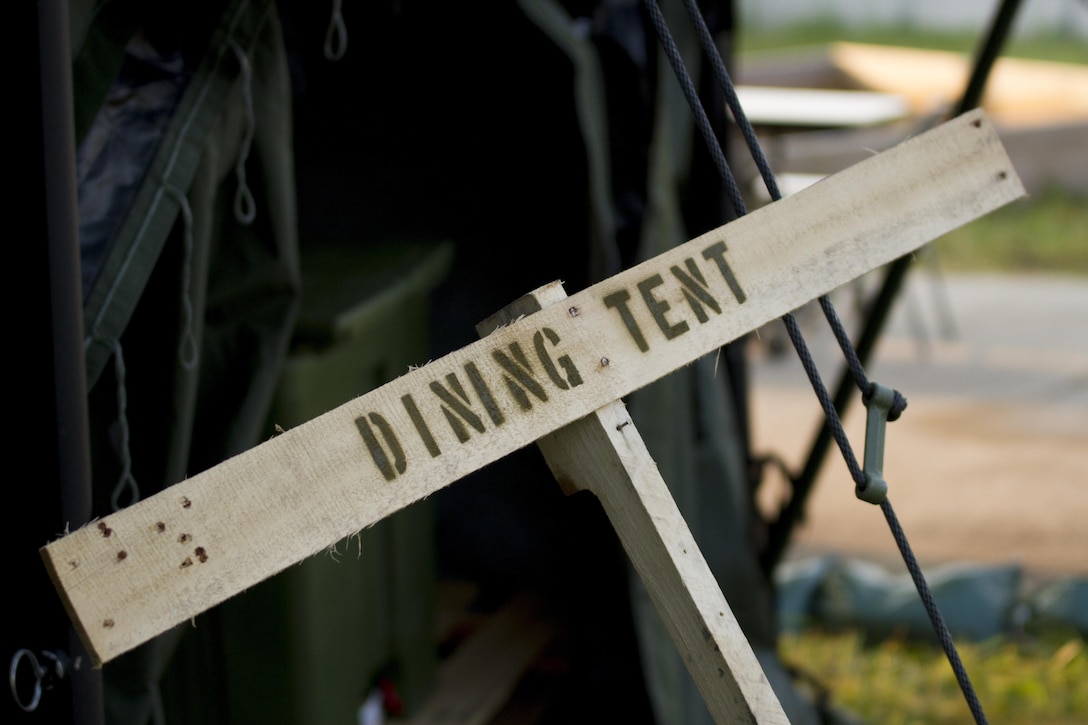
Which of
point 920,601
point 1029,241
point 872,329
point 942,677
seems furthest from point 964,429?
point 1029,241

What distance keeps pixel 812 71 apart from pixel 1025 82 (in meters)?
2.32

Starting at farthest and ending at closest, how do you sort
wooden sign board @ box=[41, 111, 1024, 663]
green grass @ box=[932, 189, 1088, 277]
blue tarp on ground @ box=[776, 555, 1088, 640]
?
green grass @ box=[932, 189, 1088, 277] < blue tarp on ground @ box=[776, 555, 1088, 640] < wooden sign board @ box=[41, 111, 1024, 663]

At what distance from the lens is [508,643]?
8.24 feet

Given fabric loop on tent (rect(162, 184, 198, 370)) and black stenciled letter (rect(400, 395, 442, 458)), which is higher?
fabric loop on tent (rect(162, 184, 198, 370))

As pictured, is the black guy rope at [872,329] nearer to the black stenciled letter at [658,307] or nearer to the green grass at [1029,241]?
the black stenciled letter at [658,307]

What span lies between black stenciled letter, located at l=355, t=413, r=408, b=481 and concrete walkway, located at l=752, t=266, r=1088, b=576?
2.85m

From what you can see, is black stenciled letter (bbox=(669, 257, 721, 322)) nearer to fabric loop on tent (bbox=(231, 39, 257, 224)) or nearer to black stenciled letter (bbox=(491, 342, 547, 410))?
black stenciled letter (bbox=(491, 342, 547, 410))

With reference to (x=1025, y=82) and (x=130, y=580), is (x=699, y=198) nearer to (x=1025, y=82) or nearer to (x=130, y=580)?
(x=130, y=580)

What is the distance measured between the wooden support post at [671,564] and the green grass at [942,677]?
2285mm

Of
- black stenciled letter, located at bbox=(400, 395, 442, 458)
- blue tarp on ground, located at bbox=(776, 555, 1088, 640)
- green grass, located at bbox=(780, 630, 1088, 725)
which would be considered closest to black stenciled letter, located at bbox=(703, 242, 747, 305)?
black stenciled letter, located at bbox=(400, 395, 442, 458)

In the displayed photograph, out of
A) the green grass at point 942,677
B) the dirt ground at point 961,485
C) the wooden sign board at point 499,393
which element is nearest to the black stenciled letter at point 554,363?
the wooden sign board at point 499,393

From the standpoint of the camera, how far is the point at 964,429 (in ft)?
18.5

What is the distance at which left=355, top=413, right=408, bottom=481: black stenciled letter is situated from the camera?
90 cm

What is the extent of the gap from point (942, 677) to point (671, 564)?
9.06 feet
